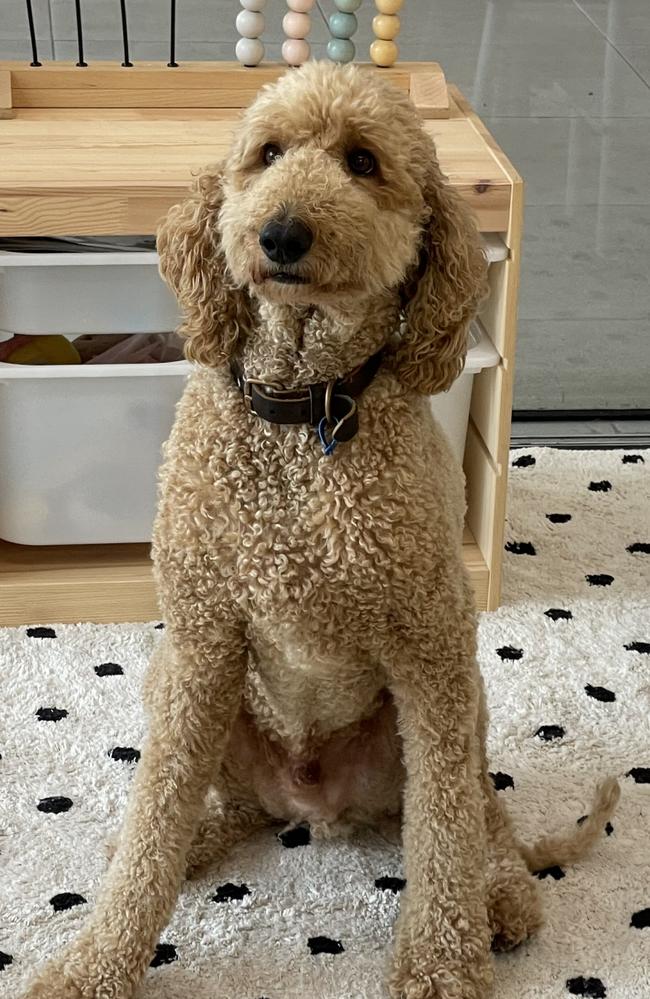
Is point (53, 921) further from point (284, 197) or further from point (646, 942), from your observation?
point (284, 197)

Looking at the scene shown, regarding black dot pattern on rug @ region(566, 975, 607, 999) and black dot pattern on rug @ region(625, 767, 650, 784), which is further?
black dot pattern on rug @ region(625, 767, 650, 784)

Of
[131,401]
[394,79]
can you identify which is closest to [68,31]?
[394,79]

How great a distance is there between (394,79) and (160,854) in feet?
4.05

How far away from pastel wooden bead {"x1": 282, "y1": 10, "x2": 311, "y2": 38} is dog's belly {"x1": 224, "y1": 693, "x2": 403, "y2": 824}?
1.12m

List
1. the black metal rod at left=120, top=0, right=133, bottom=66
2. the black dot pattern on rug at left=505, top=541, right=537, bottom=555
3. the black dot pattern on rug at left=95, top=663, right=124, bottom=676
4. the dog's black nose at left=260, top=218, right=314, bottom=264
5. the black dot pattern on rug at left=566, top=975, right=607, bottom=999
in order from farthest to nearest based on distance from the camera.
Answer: the black dot pattern on rug at left=505, top=541, right=537, bottom=555
the black metal rod at left=120, top=0, right=133, bottom=66
the black dot pattern on rug at left=95, top=663, right=124, bottom=676
the black dot pattern on rug at left=566, top=975, right=607, bottom=999
the dog's black nose at left=260, top=218, right=314, bottom=264

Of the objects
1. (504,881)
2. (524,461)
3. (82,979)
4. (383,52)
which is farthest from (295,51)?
(82,979)

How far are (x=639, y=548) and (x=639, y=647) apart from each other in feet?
0.97

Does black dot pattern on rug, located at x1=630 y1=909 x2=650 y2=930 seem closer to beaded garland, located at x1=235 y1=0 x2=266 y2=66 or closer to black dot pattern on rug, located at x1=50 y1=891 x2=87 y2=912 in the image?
black dot pattern on rug, located at x1=50 y1=891 x2=87 y2=912

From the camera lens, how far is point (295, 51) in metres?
2.04

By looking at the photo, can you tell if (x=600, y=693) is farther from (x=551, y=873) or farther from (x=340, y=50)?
(x=340, y=50)

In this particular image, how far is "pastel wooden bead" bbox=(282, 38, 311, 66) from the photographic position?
2.04 meters


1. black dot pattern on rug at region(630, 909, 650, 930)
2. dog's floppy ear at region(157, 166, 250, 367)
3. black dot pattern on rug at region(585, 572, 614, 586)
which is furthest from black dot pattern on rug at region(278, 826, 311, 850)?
black dot pattern on rug at region(585, 572, 614, 586)

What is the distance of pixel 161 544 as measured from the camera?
1.28 metres

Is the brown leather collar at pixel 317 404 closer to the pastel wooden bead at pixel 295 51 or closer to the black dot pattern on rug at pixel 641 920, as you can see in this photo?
the black dot pattern on rug at pixel 641 920
